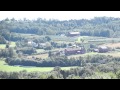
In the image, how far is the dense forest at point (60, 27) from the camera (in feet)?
22.5

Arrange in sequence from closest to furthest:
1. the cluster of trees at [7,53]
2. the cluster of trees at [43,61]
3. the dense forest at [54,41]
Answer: the cluster of trees at [43,61] < the dense forest at [54,41] < the cluster of trees at [7,53]

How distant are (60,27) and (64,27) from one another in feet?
0.41

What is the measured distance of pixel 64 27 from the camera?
7.19 metres

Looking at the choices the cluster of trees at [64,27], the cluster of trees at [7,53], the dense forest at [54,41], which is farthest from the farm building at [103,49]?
the cluster of trees at [7,53]

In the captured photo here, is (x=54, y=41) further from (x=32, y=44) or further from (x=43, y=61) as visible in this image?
(x=43, y=61)

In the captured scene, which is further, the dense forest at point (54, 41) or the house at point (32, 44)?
the house at point (32, 44)

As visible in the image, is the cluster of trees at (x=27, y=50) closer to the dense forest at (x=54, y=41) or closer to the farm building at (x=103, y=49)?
the dense forest at (x=54, y=41)

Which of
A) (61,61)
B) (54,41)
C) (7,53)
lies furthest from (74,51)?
(7,53)

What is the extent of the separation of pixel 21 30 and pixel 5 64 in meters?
1.36

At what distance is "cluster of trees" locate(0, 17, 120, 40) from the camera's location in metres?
6.89

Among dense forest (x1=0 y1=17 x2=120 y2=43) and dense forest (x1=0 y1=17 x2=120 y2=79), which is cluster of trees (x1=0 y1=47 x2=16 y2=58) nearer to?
dense forest (x1=0 y1=17 x2=120 y2=79)
